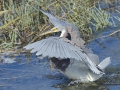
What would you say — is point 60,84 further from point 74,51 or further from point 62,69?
Answer: point 74,51

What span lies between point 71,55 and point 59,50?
15 centimetres

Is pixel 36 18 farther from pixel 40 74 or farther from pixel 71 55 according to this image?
pixel 71 55

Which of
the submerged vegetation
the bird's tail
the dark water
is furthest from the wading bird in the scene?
the submerged vegetation

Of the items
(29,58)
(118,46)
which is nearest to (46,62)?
(29,58)

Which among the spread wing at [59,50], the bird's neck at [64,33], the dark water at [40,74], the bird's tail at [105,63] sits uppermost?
the bird's neck at [64,33]

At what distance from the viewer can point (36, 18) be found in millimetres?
7160

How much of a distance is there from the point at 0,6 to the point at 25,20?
2.37 ft

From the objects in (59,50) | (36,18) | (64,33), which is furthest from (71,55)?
(36,18)

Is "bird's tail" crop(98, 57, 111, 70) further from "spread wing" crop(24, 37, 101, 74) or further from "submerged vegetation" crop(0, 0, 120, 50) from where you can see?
"submerged vegetation" crop(0, 0, 120, 50)

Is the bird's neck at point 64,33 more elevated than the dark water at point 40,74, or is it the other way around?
the bird's neck at point 64,33

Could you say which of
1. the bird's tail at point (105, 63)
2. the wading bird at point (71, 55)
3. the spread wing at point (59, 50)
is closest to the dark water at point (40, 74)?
the wading bird at point (71, 55)

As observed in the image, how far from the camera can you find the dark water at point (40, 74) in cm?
551

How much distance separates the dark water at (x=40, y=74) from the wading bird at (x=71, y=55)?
0.19 meters

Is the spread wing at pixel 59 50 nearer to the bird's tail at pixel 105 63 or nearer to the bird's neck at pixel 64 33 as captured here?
the bird's tail at pixel 105 63
